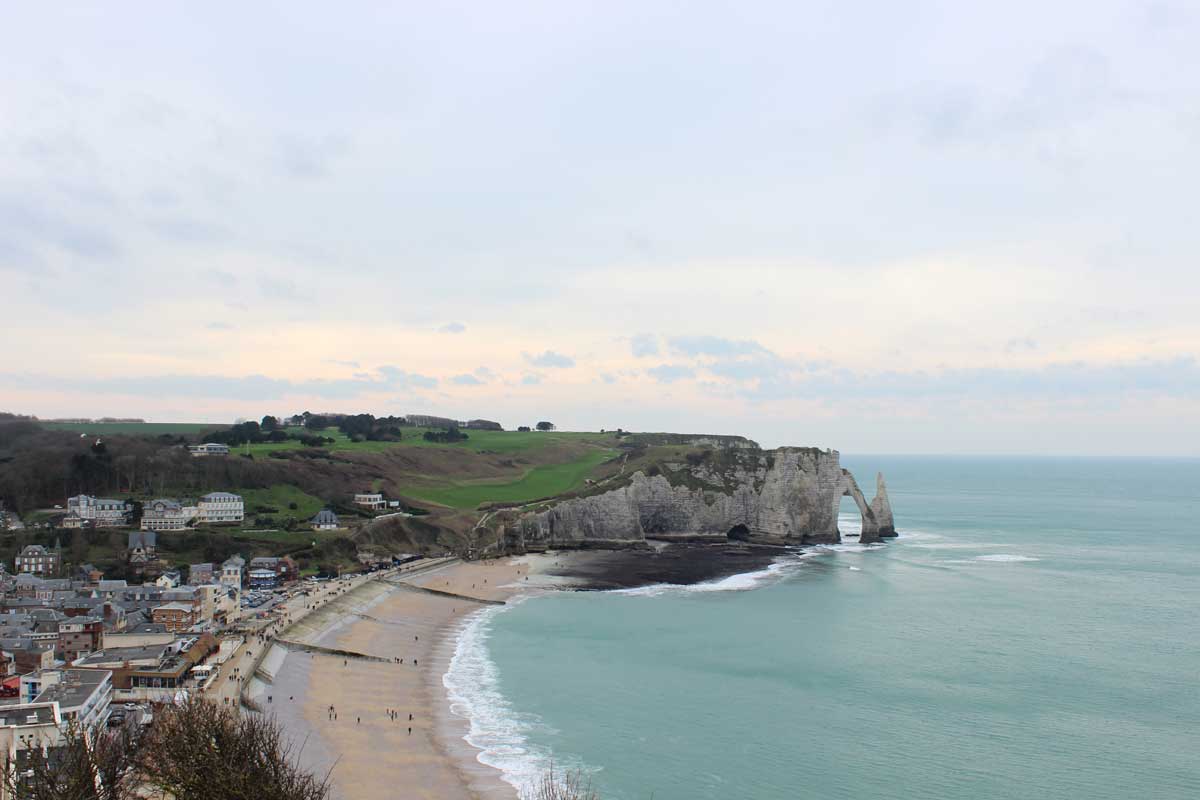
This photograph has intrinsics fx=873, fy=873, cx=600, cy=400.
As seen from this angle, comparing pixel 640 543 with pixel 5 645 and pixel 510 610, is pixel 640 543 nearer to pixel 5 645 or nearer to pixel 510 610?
pixel 510 610

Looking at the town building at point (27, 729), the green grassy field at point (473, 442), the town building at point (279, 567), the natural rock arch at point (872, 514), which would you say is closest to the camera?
the town building at point (27, 729)

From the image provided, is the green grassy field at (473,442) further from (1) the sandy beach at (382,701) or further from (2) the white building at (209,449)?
(1) the sandy beach at (382,701)

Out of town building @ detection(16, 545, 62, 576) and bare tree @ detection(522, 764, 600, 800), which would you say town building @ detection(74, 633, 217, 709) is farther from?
town building @ detection(16, 545, 62, 576)

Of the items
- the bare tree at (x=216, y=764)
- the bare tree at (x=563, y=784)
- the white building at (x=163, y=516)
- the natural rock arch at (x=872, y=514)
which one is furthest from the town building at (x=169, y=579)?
the natural rock arch at (x=872, y=514)

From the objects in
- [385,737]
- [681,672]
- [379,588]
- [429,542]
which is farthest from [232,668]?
[429,542]

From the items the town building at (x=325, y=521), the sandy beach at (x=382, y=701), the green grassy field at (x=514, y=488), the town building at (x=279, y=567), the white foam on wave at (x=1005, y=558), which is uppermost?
the green grassy field at (x=514, y=488)

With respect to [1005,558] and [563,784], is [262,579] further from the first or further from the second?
[1005,558]
